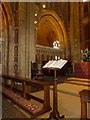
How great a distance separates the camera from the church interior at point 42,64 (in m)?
3.65

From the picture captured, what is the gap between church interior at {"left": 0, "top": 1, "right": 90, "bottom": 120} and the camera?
365 cm

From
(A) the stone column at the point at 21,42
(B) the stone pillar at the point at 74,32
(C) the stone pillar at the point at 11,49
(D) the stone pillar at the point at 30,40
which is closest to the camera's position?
(A) the stone column at the point at 21,42

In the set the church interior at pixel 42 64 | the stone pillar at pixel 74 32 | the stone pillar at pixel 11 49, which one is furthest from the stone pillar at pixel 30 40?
the stone pillar at pixel 74 32

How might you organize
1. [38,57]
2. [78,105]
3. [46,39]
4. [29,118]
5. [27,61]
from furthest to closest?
1. [46,39]
2. [38,57]
3. [27,61]
4. [78,105]
5. [29,118]

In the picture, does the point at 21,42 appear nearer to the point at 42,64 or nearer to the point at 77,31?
the point at 42,64

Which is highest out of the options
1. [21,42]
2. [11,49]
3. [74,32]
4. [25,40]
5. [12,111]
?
[74,32]

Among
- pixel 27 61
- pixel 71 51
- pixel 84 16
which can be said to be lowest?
pixel 27 61

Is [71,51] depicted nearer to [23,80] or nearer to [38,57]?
[38,57]

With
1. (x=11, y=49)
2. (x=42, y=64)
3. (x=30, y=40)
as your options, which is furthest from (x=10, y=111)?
(x=42, y=64)

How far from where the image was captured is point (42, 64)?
41.1ft

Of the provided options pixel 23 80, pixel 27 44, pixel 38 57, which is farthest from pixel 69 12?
pixel 23 80

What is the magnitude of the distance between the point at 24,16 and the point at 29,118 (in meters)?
7.62

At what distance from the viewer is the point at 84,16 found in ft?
47.1

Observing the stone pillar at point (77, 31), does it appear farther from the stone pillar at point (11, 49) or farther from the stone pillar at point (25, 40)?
the stone pillar at point (11, 49)
